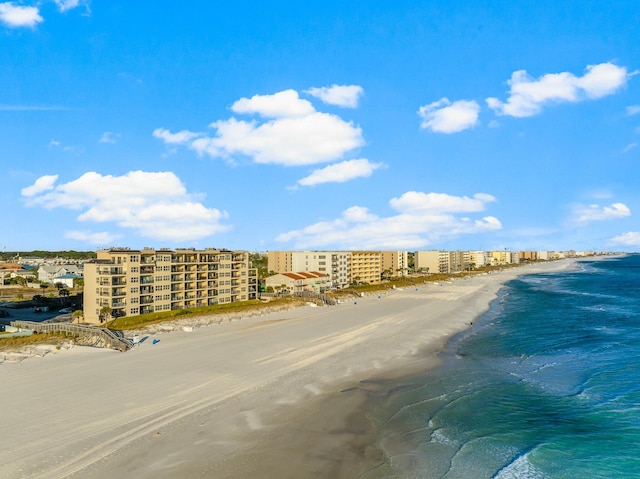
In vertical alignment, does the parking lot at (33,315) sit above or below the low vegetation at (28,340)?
below

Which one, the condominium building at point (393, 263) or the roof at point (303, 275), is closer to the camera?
the roof at point (303, 275)

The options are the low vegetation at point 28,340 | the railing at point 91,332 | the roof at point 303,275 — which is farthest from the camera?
the roof at point 303,275

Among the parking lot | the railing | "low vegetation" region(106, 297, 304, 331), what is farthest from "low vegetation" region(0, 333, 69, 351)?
the parking lot

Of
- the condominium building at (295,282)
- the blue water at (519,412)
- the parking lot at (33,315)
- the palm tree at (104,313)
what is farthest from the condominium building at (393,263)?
the palm tree at (104,313)

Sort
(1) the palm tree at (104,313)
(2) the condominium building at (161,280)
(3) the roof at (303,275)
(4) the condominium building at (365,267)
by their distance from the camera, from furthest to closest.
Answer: (4) the condominium building at (365,267)
(3) the roof at (303,275)
(2) the condominium building at (161,280)
(1) the palm tree at (104,313)

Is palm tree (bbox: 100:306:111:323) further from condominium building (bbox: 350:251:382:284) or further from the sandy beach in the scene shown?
condominium building (bbox: 350:251:382:284)

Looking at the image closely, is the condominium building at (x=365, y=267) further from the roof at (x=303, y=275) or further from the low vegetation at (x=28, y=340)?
the low vegetation at (x=28, y=340)

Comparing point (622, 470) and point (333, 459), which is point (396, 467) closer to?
point (333, 459)
